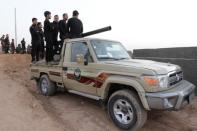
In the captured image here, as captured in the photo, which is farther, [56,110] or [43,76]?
[43,76]

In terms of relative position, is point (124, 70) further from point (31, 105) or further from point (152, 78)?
point (31, 105)

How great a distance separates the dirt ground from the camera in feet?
19.9

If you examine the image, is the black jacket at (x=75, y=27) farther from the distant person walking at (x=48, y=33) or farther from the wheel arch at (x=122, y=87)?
the wheel arch at (x=122, y=87)

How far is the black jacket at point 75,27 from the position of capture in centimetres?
871

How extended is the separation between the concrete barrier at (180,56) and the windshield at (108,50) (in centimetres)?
256

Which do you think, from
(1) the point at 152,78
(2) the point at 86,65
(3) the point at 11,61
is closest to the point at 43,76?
(2) the point at 86,65

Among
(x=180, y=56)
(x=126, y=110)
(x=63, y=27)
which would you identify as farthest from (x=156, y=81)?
(x=63, y=27)

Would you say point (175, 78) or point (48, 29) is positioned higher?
point (48, 29)

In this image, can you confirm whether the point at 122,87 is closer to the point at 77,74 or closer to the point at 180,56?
the point at 77,74

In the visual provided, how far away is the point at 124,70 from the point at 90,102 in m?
2.37

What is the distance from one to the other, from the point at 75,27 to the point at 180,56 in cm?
390

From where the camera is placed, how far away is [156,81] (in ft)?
17.2

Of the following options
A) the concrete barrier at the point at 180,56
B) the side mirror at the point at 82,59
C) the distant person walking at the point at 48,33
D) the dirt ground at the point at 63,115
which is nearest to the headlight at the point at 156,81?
the dirt ground at the point at 63,115

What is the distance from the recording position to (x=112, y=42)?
24.3ft
